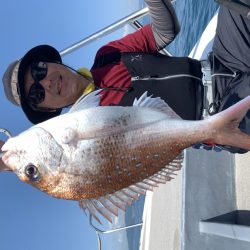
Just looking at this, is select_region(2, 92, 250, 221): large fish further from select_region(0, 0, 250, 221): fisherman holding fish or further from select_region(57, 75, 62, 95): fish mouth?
select_region(57, 75, 62, 95): fish mouth

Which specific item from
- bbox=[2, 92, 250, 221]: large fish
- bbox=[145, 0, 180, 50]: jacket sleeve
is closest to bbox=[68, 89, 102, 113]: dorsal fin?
bbox=[2, 92, 250, 221]: large fish

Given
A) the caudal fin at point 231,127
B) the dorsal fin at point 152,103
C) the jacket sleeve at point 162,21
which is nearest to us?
the caudal fin at point 231,127

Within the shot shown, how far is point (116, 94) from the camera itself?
2961mm

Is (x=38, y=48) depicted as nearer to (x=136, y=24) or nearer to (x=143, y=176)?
(x=143, y=176)

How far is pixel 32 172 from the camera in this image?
1.97 meters

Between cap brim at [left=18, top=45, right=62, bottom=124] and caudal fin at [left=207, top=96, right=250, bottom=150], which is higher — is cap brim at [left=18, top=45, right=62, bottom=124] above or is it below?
above

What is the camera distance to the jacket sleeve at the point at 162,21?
9.07 feet

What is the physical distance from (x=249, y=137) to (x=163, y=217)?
3.08m

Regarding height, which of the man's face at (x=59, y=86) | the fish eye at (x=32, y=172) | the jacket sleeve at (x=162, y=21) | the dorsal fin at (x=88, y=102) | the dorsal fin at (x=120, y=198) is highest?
the jacket sleeve at (x=162, y=21)

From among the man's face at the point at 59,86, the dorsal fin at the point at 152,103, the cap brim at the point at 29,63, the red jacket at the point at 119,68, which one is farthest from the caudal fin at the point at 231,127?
the cap brim at the point at 29,63

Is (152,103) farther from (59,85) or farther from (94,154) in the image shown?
(59,85)

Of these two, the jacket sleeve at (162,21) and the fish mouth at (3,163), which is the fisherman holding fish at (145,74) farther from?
the fish mouth at (3,163)

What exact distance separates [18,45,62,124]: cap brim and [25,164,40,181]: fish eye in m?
0.86

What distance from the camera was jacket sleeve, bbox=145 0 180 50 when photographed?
2765 millimetres
